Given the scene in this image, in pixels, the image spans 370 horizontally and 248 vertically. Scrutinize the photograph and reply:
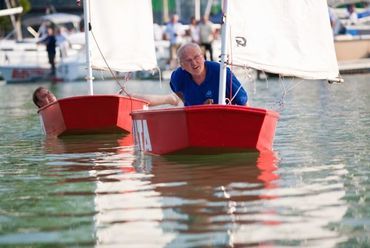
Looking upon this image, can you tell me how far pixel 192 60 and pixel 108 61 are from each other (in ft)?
25.7

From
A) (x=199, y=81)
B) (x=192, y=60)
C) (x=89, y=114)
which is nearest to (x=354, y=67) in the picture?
(x=89, y=114)

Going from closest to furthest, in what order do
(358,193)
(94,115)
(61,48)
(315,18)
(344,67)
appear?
(358,193)
(315,18)
(94,115)
(344,67)
(61,48)

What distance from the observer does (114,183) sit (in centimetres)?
1170

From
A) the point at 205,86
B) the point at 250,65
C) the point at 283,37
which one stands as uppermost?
the point at 283,37

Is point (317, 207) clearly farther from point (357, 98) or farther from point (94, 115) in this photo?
point (357, 98)

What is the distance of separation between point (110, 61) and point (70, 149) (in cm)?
542

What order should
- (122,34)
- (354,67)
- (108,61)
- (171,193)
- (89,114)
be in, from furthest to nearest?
1. (354,67)
2. (122,34)
3. (108,61)
4. (89,114)
5. (171,193)

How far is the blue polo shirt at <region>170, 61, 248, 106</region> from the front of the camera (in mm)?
13906

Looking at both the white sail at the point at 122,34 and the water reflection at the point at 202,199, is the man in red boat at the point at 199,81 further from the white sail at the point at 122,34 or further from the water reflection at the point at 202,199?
the white sail at the point at 122,34

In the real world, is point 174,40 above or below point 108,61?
below

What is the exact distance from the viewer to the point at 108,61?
21.4m

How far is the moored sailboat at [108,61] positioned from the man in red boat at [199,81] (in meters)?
4.22

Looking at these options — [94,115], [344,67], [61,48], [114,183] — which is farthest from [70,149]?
[61,48]

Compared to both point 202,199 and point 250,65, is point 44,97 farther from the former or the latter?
point 202,199
